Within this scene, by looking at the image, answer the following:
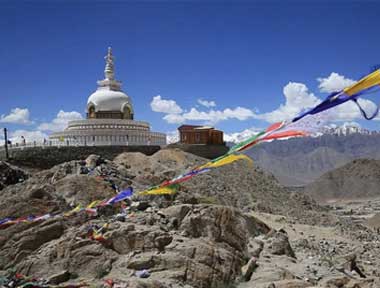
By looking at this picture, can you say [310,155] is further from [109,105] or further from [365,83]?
[365,83]

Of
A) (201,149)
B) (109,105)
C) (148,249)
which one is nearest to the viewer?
(148,249)

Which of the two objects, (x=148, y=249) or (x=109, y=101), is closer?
(x=148, y=249)

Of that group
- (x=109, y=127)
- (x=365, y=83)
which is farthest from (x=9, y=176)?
(x=365, y=83)

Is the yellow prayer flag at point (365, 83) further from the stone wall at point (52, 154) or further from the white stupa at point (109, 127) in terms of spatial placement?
the white stupa at point (109, 127)

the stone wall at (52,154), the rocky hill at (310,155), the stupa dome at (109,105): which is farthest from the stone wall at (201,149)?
the rocky hill at (310,155)

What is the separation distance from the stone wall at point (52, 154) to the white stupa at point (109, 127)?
852mm

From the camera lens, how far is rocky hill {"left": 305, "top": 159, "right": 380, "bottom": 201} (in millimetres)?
68562

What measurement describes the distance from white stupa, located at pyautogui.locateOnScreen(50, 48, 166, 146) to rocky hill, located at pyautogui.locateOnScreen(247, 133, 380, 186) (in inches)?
2838

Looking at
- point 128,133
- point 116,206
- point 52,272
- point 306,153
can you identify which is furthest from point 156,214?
point 306,153

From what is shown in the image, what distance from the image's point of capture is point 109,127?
30.9 m

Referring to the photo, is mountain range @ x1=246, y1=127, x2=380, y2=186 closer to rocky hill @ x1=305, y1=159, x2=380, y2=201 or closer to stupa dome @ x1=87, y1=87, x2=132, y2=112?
rocky hill @ x1=305, y1=159, x2=380, y2=201

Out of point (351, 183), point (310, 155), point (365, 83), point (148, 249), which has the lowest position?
point (351, 183)

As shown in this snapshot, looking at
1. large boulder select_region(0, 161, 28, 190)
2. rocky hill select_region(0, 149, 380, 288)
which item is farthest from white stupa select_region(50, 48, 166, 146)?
rocky hill select_region(0, 149, 380, 288)

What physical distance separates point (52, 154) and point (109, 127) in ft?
16.2
